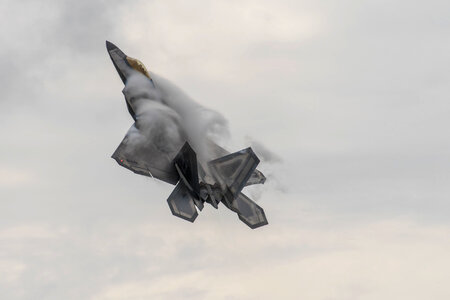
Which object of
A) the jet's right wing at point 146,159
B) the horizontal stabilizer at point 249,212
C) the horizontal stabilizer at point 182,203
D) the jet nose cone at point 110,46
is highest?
the jet nose cone at point 110,46

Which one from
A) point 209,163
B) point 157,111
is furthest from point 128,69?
point 209,163

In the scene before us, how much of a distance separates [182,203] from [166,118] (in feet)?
32.8

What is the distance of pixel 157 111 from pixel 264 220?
13.8 m

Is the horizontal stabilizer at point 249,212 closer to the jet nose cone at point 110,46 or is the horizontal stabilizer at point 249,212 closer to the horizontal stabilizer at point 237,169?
the horizontal stabilizer at point 237,169

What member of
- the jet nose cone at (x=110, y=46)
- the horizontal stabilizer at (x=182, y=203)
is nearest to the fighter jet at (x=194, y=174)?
the horizontal stabilizer at (x=182, y=203)

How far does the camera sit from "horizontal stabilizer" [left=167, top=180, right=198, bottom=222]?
208 feet

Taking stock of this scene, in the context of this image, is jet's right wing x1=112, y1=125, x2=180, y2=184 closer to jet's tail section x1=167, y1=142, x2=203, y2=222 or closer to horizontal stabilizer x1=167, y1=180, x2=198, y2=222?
jet's tail section x1=167, y1=142, x2=203, y2=222

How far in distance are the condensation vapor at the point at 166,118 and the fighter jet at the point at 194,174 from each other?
49 centimetres

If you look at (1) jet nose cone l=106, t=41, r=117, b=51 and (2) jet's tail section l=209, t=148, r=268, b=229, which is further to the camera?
(1) jet nose cone l=106, t=41, r=117, b=51

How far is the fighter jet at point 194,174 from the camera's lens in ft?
210

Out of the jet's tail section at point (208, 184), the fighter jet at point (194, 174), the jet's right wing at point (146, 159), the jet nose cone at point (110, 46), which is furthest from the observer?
the jet nose cone at point (110, 46)

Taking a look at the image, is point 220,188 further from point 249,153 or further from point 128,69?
point 128,69

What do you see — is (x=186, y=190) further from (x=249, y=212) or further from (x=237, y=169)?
(x=249, y=212)

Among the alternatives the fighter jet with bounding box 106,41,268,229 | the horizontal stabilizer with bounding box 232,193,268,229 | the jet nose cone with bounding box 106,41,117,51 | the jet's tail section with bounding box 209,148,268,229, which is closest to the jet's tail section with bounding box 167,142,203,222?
the fighter jet with bounding box 106,41,268,229
